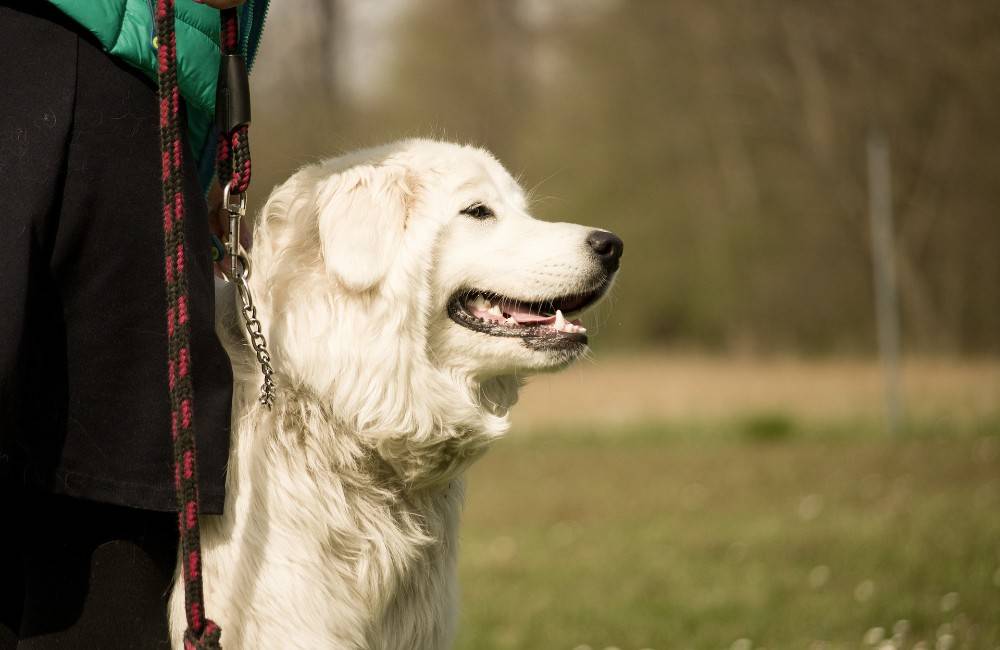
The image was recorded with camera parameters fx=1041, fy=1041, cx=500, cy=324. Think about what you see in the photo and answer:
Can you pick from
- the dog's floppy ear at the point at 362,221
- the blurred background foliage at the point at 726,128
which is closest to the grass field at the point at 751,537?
the dog's floppy ear at the point at 362,221

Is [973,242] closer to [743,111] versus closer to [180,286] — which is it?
[743,111]

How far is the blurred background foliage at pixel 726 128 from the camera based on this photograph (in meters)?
15.0

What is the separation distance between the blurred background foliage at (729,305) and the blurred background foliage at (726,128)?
0.05m

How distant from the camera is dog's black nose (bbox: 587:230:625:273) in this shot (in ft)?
9.14

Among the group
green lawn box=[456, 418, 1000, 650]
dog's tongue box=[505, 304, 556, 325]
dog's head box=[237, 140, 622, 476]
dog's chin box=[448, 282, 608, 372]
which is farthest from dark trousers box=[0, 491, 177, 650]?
green lawn box=[456, 418, 1000, 650]

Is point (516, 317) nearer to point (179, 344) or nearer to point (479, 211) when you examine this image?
point (479, 211)

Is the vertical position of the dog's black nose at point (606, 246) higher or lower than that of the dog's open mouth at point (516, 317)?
higher

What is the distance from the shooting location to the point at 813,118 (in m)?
17.4

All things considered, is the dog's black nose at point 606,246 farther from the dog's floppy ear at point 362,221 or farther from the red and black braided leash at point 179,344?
the red and black braided leash at point 179,344

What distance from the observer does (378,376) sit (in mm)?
2492

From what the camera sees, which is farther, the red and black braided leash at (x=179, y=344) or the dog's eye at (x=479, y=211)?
the dog's eye at (x=479, y=211)

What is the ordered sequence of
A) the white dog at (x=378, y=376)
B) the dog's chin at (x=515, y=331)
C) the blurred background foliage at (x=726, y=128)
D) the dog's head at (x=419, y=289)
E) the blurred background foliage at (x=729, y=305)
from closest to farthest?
the white dog at (x=378, y=376), the dog's head at (x=419, y=289), the dog's chin at (x=515, y=331), the blurred background foliage at (x=729, y=305), the blurred background foliage at (x=726, y=128)

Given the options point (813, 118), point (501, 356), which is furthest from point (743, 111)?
point (501, 356)

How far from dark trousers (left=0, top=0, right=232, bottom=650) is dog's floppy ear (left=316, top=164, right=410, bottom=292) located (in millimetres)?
383
